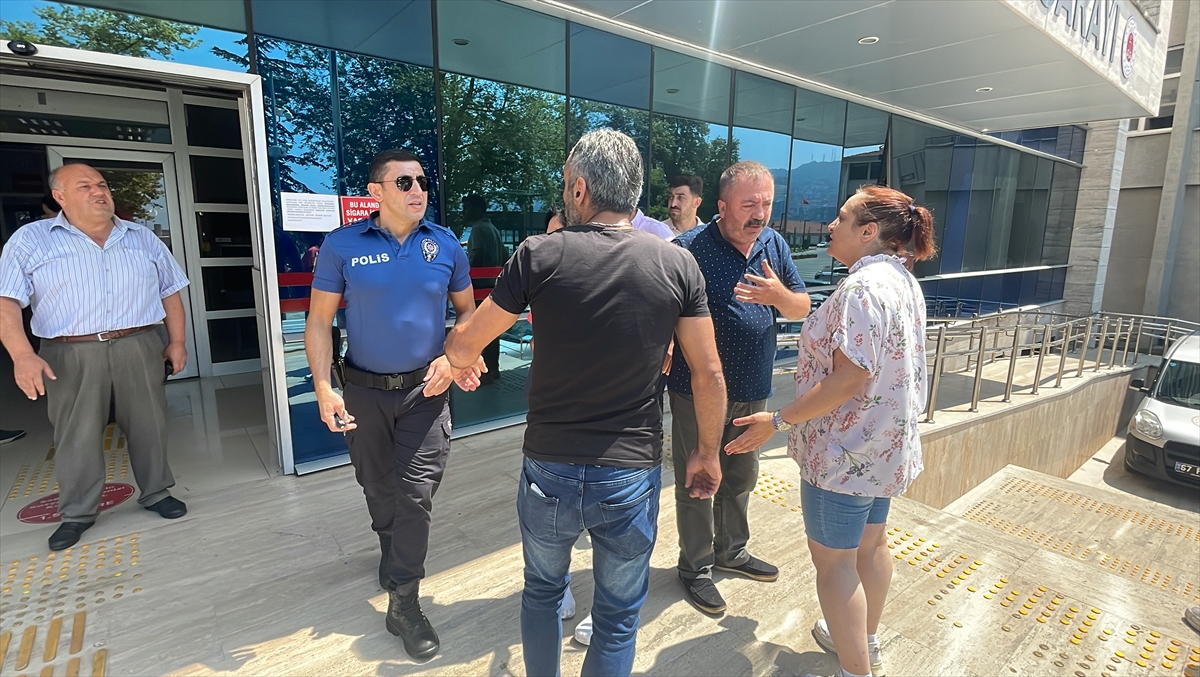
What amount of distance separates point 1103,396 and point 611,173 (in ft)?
38.0

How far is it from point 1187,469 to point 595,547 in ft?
30.2

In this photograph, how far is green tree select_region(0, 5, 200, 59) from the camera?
2730 mm

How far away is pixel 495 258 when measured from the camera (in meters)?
4.51

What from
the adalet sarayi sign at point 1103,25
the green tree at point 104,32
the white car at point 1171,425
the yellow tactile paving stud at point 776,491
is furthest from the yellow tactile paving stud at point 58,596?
the white car at point 1171,425

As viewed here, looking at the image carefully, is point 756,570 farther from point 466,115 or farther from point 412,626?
point 466,115

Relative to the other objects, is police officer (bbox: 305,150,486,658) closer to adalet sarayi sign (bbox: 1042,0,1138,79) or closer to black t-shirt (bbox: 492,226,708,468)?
black t-shirt (bbox: 492,226,708,468)

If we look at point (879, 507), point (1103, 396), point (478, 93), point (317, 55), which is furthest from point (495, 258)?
point (1103, 396)

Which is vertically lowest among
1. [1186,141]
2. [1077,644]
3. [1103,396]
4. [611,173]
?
[1103,396]

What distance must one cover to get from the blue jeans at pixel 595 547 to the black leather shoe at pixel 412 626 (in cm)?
62

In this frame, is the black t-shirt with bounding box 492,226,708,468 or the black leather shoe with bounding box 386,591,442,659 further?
the black leather shoe with bounding box 386,591,442,659

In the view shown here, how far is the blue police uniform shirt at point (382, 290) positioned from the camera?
2150 mm

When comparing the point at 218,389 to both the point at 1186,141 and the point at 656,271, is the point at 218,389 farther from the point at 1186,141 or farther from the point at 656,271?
the point at 1186,141

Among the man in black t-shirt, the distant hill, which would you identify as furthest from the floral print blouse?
the distant hill

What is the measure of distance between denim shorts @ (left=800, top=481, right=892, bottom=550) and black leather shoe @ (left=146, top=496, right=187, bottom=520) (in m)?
3.28
